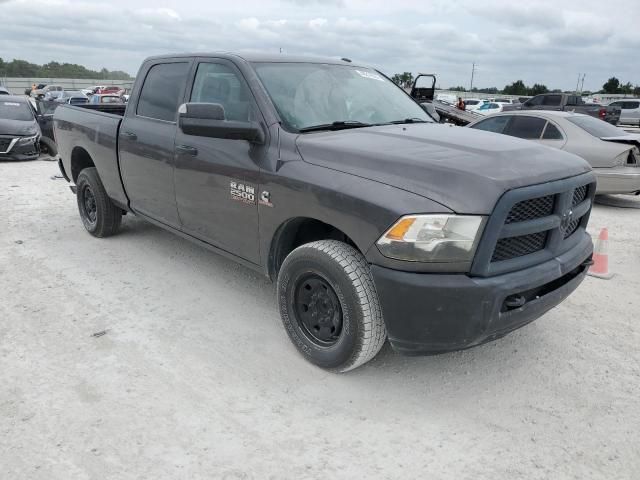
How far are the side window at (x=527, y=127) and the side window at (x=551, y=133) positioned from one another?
9 centimetres

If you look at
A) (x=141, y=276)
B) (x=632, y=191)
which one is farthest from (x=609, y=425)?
(x=632, y=191)

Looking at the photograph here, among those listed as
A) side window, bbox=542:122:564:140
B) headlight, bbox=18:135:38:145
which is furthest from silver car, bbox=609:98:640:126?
headlight, bbox=18:135:38:145

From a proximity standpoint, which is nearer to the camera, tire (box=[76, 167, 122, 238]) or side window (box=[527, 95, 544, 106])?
tire (box=[76, 167, 122, 238])

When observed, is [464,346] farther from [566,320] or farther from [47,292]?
[47,292]

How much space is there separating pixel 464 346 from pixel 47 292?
345cm

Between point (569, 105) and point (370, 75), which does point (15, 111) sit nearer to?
point (370, 75)

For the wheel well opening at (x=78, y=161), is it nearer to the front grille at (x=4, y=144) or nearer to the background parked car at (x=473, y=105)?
the front grille at (x=4, y=144)

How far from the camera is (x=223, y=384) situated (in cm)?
315

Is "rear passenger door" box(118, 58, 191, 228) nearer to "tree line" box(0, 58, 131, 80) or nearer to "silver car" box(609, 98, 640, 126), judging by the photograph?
"silver car" box(609, 98, 640, 126)

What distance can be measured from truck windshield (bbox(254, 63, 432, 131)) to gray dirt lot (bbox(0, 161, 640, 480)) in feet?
5.08

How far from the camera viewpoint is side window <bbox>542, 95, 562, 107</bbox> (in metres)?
22.8

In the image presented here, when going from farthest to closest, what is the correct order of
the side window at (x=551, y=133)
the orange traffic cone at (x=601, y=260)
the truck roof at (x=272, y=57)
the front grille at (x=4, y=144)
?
the front grille at (x=4, y=144) → the side window at (x=551, y=133) → the orange traffic cone at (x=601, y=260) → the truck roof at (x=272, y=57)

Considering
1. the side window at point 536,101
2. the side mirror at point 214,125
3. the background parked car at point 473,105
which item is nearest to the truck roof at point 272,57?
the side mirror at point 214,125

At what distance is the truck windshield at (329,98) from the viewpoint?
11.9 ft
